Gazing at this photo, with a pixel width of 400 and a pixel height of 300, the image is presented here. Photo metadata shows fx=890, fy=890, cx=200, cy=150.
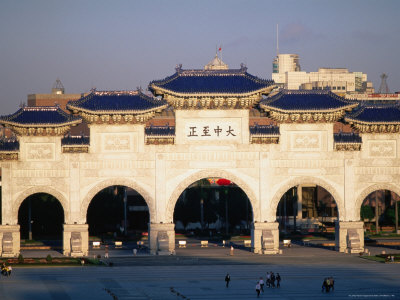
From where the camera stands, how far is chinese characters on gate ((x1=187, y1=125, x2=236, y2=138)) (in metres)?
59.1

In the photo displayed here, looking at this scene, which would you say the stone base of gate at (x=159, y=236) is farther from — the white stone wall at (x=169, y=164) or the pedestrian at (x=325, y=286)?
the pedestrian at (x=325, y=286)

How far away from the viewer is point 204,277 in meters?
49.5

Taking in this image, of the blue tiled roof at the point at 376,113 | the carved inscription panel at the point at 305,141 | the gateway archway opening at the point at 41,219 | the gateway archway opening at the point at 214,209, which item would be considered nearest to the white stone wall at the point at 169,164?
the carved inscription panel at the point at 305,141

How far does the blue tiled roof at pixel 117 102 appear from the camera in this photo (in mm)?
58438

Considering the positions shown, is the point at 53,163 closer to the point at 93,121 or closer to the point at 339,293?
the point at 93,121

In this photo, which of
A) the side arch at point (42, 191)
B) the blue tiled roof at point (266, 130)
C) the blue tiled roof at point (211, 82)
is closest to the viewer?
the blue tiled roof at point (211, 82)

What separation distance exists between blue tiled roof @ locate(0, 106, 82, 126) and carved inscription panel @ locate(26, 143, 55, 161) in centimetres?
153

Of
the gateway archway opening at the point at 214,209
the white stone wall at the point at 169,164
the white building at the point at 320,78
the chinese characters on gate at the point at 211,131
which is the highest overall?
the white building at the point at 320,78

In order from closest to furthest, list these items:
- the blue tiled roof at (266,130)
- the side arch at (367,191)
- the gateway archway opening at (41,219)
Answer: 1. the blue tiled roof at (266,130)
2. the side arch at (367,191)
3. the gateway archway opening at (41,219)

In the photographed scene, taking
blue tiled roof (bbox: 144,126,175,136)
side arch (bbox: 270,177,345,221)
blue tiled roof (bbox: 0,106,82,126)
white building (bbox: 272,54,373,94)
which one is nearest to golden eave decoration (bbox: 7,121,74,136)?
blue tiled roof (bbox: 0,106,82,126)

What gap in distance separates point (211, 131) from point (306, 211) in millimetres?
34490

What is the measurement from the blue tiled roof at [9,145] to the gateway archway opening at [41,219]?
12923mm

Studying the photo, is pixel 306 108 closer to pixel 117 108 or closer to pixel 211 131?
pixel 211 131

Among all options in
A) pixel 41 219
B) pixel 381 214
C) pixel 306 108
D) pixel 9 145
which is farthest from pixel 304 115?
pixel 381 214
